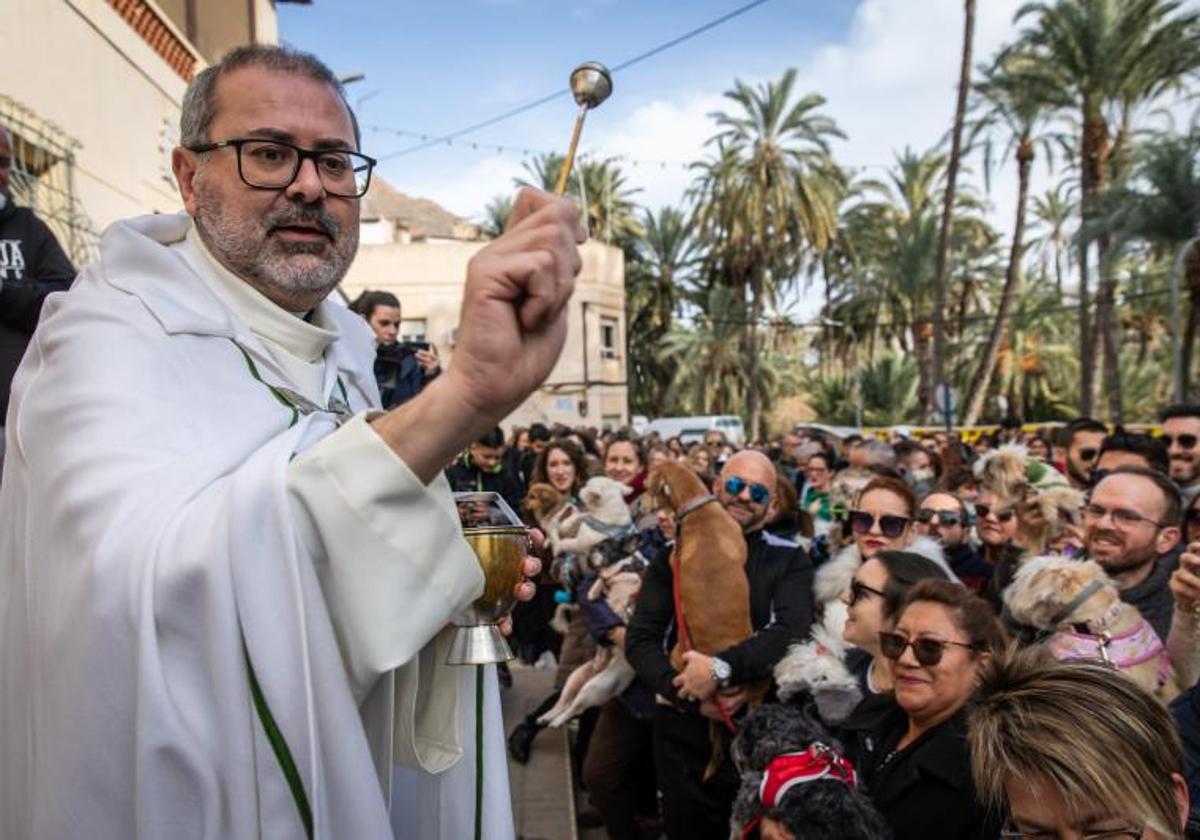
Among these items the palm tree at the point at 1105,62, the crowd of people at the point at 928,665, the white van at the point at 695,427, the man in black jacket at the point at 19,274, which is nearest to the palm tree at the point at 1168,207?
the palm tree at the point at 1105,62

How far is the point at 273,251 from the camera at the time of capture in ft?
5.19

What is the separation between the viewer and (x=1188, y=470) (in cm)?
571

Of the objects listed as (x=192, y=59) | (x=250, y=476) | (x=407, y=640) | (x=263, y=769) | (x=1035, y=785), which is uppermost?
(x=192, y=59)

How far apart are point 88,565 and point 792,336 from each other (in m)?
45.0

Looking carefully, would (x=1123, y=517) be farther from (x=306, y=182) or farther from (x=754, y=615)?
(x=306, y=182)

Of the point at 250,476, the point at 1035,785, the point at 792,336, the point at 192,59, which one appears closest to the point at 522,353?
the point at 250,476

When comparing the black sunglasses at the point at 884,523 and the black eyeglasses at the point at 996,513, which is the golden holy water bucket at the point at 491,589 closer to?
the black sunglasses at the point at 884,523

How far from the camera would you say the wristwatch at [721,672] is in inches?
157

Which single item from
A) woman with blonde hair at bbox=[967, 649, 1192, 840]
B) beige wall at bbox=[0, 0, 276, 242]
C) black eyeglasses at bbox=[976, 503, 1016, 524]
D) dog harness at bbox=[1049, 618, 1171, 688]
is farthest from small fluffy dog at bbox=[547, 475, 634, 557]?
beige wall at bbox=[0, 0, 276, 242]

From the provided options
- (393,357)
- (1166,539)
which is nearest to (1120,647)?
(1166,539)

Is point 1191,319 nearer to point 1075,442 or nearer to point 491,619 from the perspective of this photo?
point 1075,442

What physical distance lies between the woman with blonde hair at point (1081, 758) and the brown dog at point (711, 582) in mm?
1967

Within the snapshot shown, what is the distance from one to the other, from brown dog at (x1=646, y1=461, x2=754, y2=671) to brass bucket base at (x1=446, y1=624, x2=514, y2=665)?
2788 millimetres

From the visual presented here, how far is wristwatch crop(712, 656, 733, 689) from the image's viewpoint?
3.98m
